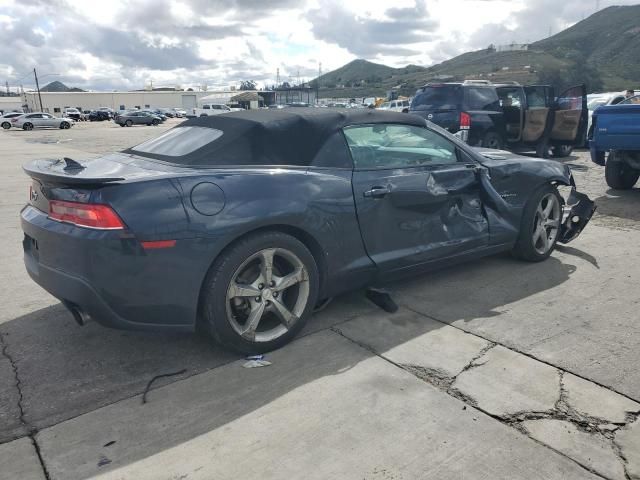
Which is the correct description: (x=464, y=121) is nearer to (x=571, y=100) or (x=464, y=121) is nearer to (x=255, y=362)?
(x=571, y=100)

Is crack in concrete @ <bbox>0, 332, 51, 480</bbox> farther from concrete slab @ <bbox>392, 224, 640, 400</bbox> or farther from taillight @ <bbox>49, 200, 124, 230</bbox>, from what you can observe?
concrete slab @ <bbox>392, 224, 640, 400</bbox>

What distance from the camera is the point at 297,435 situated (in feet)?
8.23

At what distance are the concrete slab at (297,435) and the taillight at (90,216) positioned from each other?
94cm

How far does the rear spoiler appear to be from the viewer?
2814 millimetres

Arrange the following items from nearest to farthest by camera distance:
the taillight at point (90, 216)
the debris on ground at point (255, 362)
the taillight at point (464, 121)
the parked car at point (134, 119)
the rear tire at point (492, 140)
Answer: the taillight at point (90, 216)
the debris on ground at point (255, 362)
the taillight at point (464, 121)
the rear tire at point (492, 140)
the parked car at point (134, 119)

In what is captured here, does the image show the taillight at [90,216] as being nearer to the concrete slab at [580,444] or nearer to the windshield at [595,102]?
the concrete slab at [580,444]

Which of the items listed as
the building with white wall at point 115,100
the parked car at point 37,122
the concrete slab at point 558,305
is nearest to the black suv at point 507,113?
the concrete slab at point 558,305

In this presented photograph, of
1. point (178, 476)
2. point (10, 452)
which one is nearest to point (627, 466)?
point (178, 476)

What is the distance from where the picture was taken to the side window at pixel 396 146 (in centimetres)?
378

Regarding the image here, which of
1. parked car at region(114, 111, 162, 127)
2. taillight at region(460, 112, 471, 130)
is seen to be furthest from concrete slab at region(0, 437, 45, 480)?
parked car at region(114, 111, 162, 127)

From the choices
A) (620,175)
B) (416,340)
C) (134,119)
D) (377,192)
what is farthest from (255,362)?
(134,119)

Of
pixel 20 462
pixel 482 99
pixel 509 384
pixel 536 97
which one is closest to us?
pixel 20 462

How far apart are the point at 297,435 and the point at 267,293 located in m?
0.97

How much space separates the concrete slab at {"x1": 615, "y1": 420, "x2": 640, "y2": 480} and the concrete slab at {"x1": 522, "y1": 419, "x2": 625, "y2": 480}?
0.04 m
